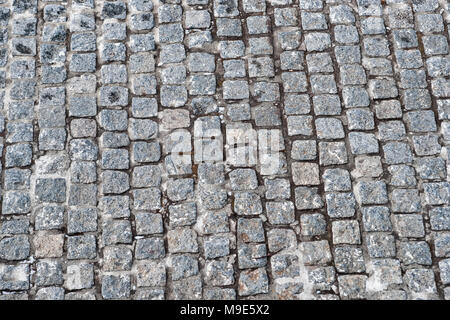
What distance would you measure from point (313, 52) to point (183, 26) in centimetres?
123

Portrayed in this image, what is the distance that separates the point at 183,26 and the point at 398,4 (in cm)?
209

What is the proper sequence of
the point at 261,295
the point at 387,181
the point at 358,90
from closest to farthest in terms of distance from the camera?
the point at 261,295 < the point at 387,181 < the point at 358,90

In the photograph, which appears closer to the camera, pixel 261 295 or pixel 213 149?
pixel 261 295

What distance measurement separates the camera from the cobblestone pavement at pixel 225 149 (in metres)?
4.34

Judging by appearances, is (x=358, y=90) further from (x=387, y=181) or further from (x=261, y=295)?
(x=261, y=295)

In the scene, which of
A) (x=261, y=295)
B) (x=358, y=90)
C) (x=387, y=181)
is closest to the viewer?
(x=261, y=295)

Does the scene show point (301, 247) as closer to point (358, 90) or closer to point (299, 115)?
point (299, 115)

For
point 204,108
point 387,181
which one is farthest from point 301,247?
point 204,108

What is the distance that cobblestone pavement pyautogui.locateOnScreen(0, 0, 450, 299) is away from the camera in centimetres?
434

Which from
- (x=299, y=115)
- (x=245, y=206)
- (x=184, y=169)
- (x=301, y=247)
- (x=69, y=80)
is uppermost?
(x=69, y=80)

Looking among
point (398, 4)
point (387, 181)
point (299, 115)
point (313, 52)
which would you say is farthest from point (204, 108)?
point (398, 4)

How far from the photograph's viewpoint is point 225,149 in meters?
4.74

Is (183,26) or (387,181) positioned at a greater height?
(183,26)

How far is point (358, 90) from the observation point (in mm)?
4992
